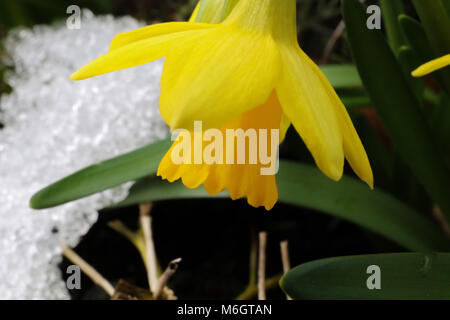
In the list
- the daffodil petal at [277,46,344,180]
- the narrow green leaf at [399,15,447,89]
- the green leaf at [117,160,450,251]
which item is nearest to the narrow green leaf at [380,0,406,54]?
the narrow green leaf at [399,15,447,89]

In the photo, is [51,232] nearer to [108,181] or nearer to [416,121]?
[108,181]

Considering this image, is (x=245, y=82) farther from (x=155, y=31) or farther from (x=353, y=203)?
(x=353, y=203)

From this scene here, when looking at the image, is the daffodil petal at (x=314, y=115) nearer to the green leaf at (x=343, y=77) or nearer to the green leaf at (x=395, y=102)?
the green leaf at (x=395, y=102)

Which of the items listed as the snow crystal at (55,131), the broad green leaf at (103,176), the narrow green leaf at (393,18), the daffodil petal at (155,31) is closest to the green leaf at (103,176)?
the broad green leaf at (103,176)

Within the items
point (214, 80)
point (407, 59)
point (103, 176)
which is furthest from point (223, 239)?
point (214, 80)

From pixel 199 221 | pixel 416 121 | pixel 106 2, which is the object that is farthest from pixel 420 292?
pixel 106 2

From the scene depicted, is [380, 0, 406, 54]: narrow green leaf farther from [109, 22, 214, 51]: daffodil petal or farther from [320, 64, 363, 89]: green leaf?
[109, 22, 214, 51]: daffodil petal
